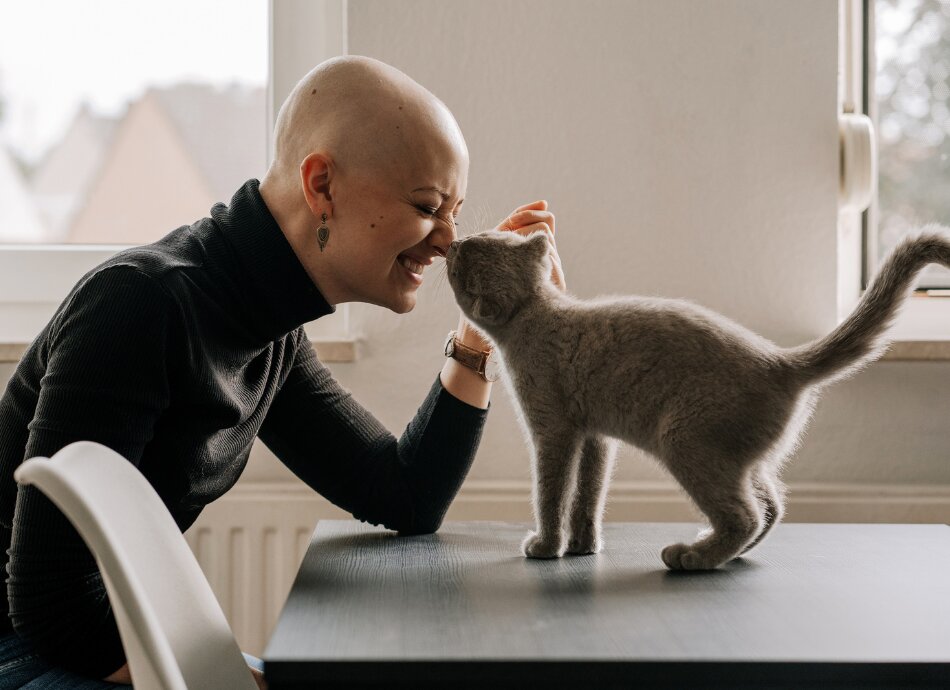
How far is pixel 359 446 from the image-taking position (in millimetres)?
1248

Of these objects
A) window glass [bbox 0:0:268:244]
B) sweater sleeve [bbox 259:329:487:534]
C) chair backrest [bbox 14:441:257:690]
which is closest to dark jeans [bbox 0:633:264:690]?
chair backrest [bbox 14:441:257:690]

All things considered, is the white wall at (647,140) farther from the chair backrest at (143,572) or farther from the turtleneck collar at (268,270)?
the chair backrest at (143,572)

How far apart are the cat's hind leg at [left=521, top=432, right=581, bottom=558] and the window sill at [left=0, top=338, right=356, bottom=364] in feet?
2.15

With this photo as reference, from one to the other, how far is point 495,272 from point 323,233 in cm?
22

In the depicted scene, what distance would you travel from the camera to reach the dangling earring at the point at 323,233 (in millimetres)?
1053

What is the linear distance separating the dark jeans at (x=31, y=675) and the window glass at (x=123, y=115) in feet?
3.22

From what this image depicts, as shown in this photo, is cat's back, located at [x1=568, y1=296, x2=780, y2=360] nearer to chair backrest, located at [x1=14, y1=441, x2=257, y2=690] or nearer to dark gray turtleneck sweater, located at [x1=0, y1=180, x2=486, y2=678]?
dark gray turtleneck sweater, located at [x1=0, y1=180, x2=486, y2=678]

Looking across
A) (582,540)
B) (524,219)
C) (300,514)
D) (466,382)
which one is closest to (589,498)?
(582,540)

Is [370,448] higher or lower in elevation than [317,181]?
lower

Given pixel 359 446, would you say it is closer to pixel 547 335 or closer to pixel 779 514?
pixel 547 335

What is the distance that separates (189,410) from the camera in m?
1.01

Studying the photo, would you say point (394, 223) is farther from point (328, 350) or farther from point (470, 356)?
point (328, 350)

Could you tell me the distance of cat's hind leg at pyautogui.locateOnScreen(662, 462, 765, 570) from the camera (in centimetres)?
89

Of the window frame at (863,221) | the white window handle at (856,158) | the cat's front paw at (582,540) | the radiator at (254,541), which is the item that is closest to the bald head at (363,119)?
the cat's front paw at (582,540)
